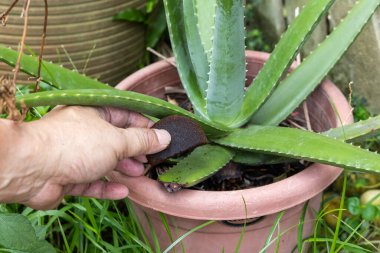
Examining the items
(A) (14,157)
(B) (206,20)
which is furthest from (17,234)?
(B) (206,20)

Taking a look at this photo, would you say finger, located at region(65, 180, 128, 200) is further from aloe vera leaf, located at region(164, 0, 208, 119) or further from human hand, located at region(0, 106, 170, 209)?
aloe vera leaf, located at region(164, 0, 208, 119)

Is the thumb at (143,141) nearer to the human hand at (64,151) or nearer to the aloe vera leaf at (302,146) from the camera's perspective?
the human hand at (64,151)

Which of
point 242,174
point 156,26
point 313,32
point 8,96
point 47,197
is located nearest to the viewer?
point 8,96

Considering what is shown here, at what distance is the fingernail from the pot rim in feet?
0.32

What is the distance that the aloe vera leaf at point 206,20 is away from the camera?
136cm

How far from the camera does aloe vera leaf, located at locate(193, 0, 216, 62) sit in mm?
1358

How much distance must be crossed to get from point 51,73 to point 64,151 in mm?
289


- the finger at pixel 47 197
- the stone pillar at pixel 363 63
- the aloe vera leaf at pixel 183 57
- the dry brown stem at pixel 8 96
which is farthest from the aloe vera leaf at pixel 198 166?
the stone pillar at pixel 363 63

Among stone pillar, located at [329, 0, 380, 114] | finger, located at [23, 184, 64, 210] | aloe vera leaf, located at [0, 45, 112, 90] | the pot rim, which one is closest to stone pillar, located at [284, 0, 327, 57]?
stone pillar, located at [329, 0, 380, 114]

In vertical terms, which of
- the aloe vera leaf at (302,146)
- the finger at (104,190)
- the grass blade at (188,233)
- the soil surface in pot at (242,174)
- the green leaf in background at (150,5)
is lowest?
the grass blade at (188,233)

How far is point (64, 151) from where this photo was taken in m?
0.99

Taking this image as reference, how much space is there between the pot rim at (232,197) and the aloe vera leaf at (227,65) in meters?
0.20

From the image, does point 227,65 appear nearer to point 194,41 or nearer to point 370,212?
point 194,41

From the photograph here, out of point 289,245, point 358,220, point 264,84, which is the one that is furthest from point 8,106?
point 358,220
